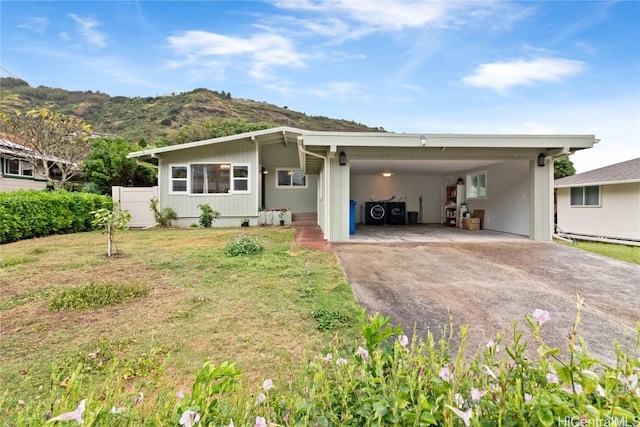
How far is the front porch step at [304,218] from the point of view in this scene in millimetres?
13314

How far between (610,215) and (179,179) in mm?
16006

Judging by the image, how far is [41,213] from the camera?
9227 mm

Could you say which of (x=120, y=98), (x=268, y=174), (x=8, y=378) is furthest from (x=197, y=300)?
(x=120, y=98)

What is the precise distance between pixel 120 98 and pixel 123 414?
49732 mm

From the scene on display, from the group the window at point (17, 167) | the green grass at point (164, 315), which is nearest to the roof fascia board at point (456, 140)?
the green grass at point (164, 315)

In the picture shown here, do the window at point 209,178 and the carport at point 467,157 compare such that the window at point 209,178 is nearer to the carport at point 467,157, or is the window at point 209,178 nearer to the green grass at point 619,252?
the carport at point 467,157

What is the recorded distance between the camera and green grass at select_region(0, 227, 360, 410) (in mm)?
2355

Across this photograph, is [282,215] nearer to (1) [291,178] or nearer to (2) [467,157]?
(1) [291,178]

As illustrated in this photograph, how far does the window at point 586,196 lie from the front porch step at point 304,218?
35.3ft

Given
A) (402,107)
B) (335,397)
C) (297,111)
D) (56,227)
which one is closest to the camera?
(335,397)

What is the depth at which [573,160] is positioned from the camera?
766 inches

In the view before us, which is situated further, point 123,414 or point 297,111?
point 297,111

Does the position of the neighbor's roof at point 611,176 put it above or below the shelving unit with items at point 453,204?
above

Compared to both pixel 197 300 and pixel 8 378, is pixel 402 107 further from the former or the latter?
pixel 8 378
